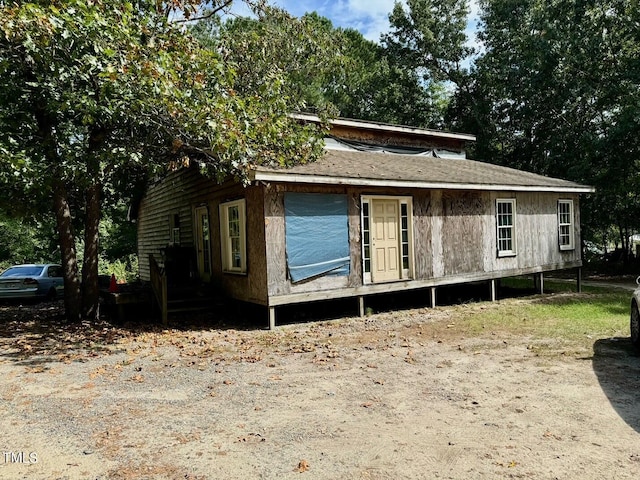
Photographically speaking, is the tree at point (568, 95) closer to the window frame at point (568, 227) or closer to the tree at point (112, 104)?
the window frame at point (568, 227)

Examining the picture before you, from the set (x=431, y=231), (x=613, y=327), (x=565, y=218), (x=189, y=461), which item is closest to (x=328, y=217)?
(x=431, y=231)

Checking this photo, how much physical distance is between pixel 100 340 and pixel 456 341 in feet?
21.0

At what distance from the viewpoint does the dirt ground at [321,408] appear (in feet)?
11.8

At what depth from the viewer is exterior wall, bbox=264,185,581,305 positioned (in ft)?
30.5

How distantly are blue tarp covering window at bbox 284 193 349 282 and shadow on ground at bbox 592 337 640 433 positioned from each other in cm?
499

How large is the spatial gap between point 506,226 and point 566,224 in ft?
10.3

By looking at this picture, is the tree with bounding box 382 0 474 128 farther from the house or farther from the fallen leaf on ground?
the fallen leaf on ground

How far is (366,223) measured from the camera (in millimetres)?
10648

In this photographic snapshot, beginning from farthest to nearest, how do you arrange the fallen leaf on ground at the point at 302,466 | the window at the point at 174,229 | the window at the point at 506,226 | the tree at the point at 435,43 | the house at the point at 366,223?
the tree at the point at 435,43 → the window at the point at 174,229 → the window at the point at 506,226 → the house at the point at 366,223 → the fallen leaf on ground at the point at 302,466

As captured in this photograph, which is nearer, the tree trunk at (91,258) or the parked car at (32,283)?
the tree trunk at (91,258)

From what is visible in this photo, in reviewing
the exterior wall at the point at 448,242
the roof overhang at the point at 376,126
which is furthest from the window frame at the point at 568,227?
the roof overhang at the point at 376,126

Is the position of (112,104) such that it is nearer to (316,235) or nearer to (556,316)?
(316,235)

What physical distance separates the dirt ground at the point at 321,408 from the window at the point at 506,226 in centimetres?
546

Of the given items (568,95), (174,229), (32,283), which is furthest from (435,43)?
(32,283)
